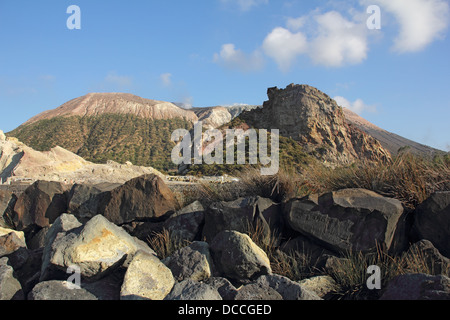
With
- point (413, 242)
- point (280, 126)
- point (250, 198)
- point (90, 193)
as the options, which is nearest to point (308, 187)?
point (250, 198)

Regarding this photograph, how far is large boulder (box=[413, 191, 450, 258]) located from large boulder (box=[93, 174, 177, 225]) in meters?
3.46

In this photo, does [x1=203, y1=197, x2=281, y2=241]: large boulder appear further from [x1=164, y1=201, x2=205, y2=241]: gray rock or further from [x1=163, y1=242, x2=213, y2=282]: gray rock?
[x1=163, y1=242, x2=213, y2=282]: gray rock

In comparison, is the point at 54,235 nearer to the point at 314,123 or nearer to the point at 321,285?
Result: the point at 321,285

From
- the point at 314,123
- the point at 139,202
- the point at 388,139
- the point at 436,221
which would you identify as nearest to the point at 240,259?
the point at 139,202

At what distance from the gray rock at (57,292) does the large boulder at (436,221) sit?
3.75 m

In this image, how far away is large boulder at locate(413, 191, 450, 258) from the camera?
3787 mm

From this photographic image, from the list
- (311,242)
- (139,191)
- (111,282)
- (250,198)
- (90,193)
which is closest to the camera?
(111,282)

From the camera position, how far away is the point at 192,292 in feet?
10.8

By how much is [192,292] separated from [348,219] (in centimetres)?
206

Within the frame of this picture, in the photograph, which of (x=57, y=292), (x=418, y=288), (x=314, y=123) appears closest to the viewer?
(x=418, y=288)

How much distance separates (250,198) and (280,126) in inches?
1102
